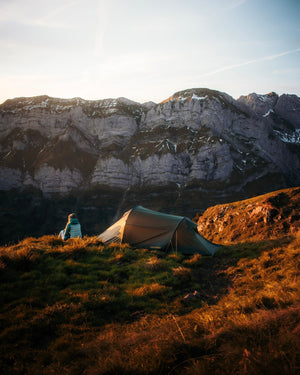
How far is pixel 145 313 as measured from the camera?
496 centimetres

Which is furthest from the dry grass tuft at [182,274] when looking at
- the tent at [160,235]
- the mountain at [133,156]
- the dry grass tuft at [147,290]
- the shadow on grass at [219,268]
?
the mountain at [133,156]

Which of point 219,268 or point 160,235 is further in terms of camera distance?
point 160,235

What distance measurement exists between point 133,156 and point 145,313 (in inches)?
4001

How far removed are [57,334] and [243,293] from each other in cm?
488

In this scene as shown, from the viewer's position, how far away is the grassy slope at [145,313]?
2512mm

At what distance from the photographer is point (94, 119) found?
120188 millimetres

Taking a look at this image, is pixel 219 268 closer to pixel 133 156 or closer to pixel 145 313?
pixel 145 313

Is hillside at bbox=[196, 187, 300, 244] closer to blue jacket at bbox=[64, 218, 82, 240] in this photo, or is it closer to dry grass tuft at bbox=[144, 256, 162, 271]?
dry grass tuft at bbox=[144, 256, 162, 271]

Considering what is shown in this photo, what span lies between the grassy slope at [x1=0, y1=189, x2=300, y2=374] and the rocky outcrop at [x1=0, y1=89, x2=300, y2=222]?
76.7 meters

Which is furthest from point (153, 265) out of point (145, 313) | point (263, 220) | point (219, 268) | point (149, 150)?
point (149, 150)

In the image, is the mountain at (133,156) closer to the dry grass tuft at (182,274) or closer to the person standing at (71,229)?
the person standing at (71,229)

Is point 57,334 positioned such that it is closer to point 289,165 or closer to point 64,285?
point 64,285

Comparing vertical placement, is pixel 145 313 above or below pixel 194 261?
above

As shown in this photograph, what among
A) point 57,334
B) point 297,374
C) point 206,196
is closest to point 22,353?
point 57,334
